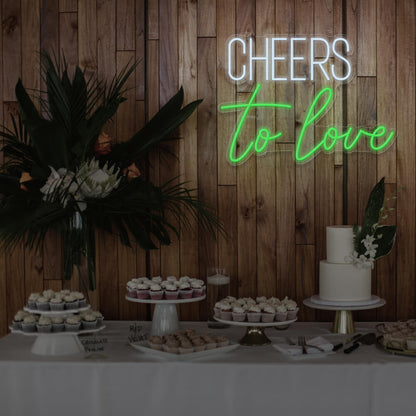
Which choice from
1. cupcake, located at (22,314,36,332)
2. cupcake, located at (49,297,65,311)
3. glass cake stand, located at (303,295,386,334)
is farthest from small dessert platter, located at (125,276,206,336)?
glass cake stand, located at (303,295,386,334)

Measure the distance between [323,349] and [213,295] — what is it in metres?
0.74

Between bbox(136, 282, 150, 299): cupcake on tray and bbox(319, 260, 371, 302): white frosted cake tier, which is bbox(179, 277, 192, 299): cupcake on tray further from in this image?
bbox(319, 260, 371, 302): white frosted cake tier

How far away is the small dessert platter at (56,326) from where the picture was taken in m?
2.28

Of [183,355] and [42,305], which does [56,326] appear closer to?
[42,305]

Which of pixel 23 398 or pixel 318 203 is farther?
pixel 318 203

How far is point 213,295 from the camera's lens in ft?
9.30

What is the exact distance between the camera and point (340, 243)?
2668mm

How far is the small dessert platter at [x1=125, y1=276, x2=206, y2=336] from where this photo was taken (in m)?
2.52

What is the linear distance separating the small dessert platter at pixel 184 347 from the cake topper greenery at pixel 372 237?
30.9 inches

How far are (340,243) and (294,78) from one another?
3.26ft

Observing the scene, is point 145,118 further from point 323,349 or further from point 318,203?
point 323,349

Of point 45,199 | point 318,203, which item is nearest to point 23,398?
point 45,199

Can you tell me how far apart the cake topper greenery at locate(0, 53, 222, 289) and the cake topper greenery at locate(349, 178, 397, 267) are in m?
0.78

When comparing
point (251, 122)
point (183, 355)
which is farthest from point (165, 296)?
point (251, 122)
